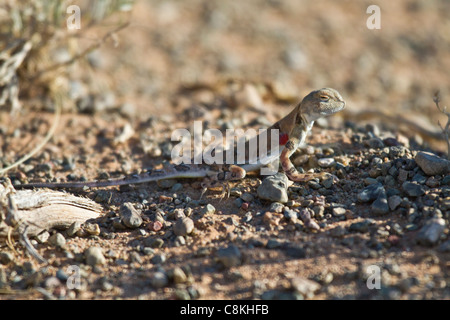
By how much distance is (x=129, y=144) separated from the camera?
8312mm

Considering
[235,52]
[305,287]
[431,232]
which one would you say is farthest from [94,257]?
A: [235,52]

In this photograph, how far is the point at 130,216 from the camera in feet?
19.6

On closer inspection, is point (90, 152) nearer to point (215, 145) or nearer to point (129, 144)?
point (129, 144)

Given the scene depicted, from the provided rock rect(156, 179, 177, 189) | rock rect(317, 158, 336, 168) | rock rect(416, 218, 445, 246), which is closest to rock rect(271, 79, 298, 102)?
rock rect(317, 158, 336, 168)

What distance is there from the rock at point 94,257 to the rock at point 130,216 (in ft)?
2.01

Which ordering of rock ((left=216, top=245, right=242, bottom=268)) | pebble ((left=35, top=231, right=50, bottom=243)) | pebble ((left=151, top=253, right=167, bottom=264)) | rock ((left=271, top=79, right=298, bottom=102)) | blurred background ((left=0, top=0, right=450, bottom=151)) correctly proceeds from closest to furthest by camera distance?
1. rock ((left=216, top=245, right=242, bottom=268))
2. pebble ((left=151, top=253, right=167, bottom=264))
3. pebble ((left=35, top=231, right=50, bottom=243))
4. blurred background ((left=0, top=0, right=450, bottom=151))
5. rock ((left=271, top=79, right=298, bottom=102))

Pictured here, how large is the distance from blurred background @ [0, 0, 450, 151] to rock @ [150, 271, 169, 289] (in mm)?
4911

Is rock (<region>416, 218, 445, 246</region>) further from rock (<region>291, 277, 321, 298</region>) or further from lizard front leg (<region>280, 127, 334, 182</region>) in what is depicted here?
lizard front leg (<region>280, 127, 334, 182</region>)

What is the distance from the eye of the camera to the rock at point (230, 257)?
519 cm

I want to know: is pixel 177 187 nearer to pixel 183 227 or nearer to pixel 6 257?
pixel 183 227

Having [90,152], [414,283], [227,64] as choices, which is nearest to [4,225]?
[90,152]

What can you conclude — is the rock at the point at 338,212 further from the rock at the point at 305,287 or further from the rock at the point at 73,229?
the rock at the point at 73,229

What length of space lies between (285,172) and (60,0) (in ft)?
17.3

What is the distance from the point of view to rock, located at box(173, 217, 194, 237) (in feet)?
18.8
